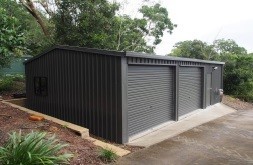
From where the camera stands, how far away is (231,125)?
1272 centimetres

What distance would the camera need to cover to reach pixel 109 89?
9.59m

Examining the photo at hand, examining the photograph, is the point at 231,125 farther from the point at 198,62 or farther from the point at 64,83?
the point at 64,83

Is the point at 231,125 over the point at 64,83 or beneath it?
beneath

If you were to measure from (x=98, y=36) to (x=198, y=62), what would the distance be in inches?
225

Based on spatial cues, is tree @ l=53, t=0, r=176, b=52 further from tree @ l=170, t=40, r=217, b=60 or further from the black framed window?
tree @ l=170, t=40, r=217, b=60

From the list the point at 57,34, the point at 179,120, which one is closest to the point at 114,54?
the point at 179,120

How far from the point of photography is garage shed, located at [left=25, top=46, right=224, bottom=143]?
9445 mm

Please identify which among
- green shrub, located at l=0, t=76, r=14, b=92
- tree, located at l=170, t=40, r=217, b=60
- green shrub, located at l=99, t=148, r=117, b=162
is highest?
tree, located at l=170, t=40, r=217, b=60

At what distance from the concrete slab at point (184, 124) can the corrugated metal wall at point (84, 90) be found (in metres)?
1.04

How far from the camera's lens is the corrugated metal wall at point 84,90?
9.47m

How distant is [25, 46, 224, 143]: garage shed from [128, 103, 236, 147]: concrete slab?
359 mm

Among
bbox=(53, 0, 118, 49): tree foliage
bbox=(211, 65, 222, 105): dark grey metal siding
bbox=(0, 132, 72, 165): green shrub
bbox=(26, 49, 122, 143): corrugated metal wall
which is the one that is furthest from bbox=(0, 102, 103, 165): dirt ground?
bbox=(211, 65, 222, 105): dark grey metal siding

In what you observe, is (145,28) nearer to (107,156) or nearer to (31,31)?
(31,31)

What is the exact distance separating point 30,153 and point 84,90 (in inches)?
200
